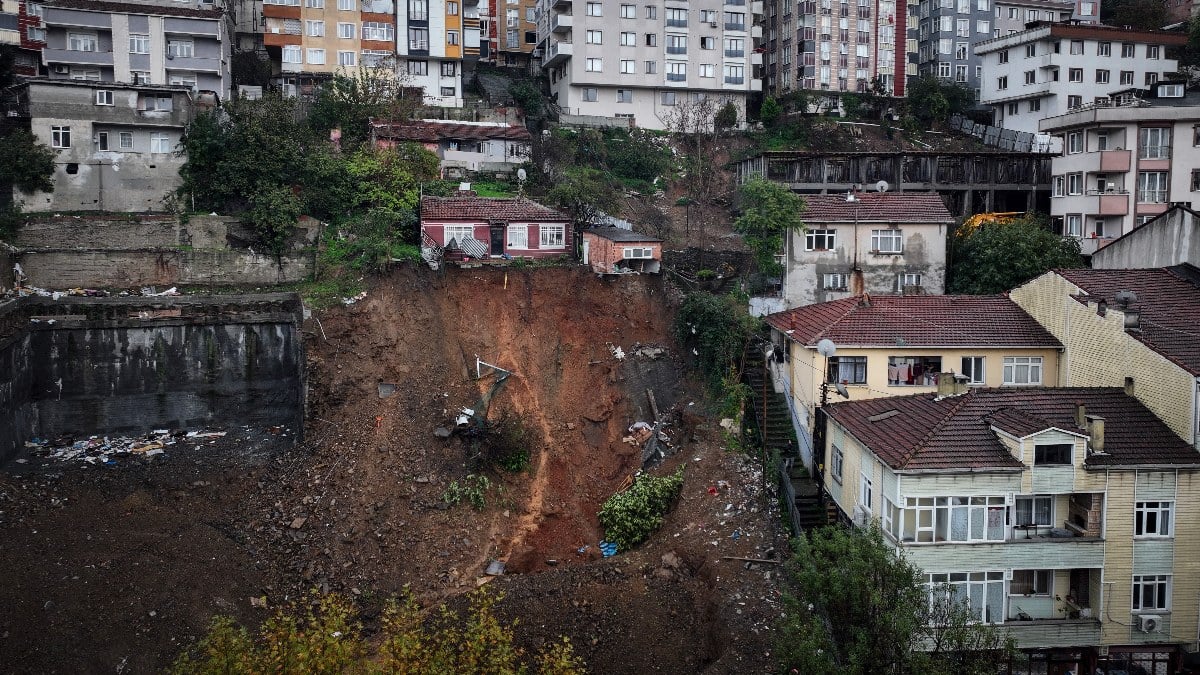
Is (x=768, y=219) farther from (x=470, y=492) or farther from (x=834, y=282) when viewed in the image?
(x=470, y=492)

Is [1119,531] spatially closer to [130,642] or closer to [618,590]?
[618,590]

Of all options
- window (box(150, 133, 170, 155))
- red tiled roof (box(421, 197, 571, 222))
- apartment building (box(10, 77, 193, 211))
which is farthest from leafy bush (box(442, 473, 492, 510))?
window (box(150, 133, 170, 155))

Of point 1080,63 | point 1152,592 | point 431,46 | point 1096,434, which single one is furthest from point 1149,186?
point 431,46

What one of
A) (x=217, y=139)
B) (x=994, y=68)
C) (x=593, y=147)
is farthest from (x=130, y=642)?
(x=994, y=68)

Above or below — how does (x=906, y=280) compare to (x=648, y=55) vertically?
below

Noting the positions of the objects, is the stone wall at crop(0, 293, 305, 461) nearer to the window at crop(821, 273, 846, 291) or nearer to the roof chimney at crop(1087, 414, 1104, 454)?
the window at crop(821, 273, 846, 291)

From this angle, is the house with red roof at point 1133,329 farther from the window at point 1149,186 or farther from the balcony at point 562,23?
the balcony at point 562,23
